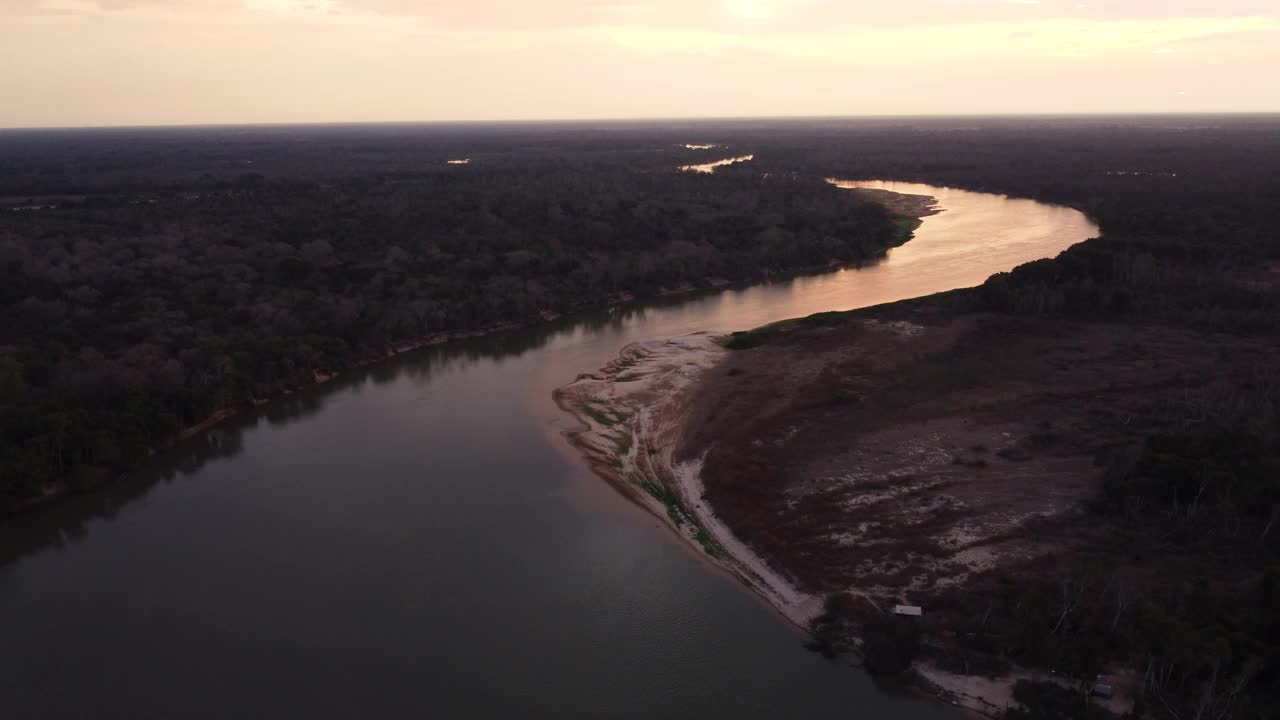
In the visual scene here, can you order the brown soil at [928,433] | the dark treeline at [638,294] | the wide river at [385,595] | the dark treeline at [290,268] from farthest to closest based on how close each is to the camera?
the dark treeline at [290,268]
the brown soil at [928,433]
the dark treeline at [638,294]
the wide river at [385,595]

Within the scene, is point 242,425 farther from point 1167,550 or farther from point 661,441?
point 1167,550

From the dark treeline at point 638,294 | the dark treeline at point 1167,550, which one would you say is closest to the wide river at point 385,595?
the dark treeline at point 1167,550

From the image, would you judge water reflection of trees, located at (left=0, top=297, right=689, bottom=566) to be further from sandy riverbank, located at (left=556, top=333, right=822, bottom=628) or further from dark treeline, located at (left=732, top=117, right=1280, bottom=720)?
dark treeline, located at (left=732, top=117, right=1280, bottom=720)

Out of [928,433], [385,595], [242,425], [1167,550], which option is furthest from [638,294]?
[1167,550]

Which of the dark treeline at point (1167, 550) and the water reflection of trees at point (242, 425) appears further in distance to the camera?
the water reflection of trees at point (242, 425)

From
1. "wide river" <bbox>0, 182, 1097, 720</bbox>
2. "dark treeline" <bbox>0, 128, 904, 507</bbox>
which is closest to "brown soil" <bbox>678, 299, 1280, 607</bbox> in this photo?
"wide river" <bbox>0, 182, 1097, 720</bbox>

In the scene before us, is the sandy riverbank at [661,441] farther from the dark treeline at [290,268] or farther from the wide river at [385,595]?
the dark treeline at [290,268]

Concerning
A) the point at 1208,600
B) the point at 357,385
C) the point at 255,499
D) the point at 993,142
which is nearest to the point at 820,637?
the point at 1208,600
